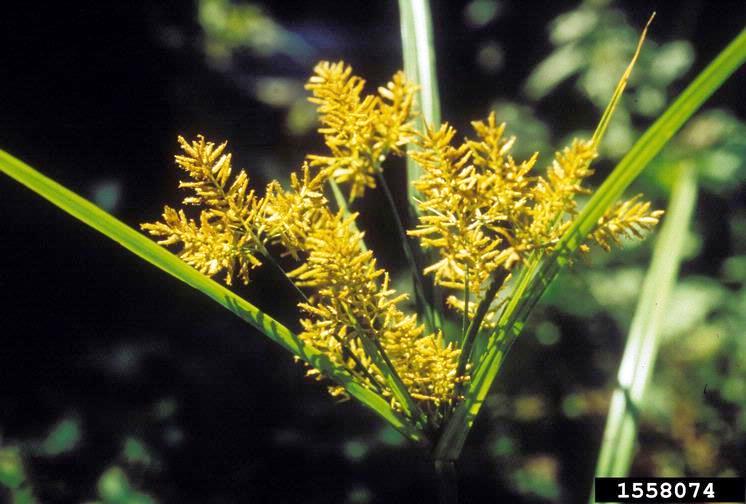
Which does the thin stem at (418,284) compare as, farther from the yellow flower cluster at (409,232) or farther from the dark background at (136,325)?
the dark background at (136,325)

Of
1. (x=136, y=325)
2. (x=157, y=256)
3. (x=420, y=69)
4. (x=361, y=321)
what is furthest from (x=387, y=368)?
(x=136, y=325)

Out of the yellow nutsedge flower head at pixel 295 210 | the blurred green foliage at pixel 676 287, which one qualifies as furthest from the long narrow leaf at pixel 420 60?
the blurred green foliage at pixel 676 287

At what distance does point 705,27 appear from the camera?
1.14 metres

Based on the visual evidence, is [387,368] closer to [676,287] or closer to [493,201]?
[493,201]

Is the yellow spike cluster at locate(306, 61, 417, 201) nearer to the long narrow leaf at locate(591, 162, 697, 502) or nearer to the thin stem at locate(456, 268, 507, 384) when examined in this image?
the thin stem at locate(456, 268, 507, 384)

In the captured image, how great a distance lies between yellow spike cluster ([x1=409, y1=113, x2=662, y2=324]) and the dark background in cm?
60

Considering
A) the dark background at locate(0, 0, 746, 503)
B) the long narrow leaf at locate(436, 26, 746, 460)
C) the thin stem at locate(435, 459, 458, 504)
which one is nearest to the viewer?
the long narrow leaf at locate(436, 26, 746, 460)

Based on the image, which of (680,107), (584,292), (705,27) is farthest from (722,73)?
(705,27)

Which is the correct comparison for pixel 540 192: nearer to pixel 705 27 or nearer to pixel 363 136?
pixel 363 136

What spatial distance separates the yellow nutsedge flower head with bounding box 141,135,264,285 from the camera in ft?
1.06

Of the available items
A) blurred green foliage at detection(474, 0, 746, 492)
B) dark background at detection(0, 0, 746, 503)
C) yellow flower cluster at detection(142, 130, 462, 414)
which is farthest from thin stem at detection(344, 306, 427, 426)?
blurred green foliage at detection(474, 0, 746, 492)

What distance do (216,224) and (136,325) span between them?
692 mm

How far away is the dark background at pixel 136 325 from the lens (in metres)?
0.93

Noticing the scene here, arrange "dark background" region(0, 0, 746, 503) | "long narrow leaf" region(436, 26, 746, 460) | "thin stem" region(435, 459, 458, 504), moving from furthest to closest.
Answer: "dark background" region(0, 0, 746, 503)
"thin stem" region(435, 459, 458, 504)
"long narrow leaf" region(436, 26, 746, 460)
